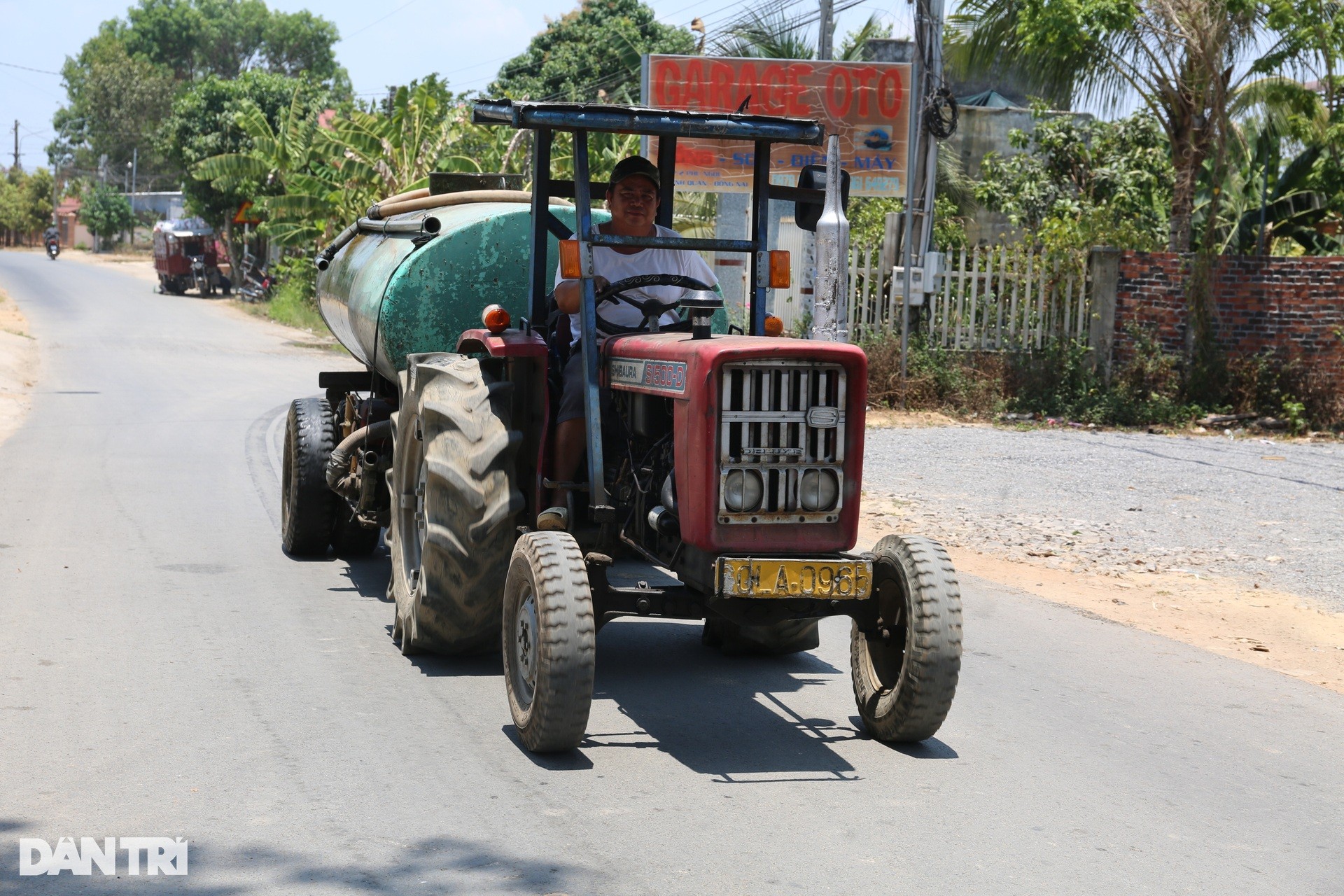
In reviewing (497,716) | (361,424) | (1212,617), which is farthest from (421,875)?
(1212,617)

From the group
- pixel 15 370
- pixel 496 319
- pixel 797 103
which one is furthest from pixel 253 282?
pixel 496 319

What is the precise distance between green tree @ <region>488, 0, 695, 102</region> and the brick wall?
1024 inches

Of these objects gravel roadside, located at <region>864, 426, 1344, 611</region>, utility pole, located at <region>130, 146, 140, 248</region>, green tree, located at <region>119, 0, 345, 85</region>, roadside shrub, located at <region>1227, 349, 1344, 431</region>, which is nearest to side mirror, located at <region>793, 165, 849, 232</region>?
gravel roadside, located at <region>864, 426, 1344, 611</region>

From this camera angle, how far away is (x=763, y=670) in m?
7.00

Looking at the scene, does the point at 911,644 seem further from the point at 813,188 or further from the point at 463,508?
the point at 813,188

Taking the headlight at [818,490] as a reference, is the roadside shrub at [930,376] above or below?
below

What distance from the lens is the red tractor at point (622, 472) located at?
213 inches

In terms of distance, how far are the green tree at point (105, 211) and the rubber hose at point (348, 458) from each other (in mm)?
79120

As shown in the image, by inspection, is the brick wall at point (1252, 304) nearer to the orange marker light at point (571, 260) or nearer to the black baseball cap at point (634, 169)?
the black baseball cap at point (634, 169)

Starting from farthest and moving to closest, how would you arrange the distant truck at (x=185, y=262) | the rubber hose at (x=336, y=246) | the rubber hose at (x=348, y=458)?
the distant truck at (x=185, y=262) → the rubber hose at (x=336, y=246) → the rubber hose at (x=348, y=458)

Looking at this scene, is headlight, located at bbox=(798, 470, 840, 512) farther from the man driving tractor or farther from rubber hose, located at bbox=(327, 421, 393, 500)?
rubber hose, located at bbox=(327, 421, 393, 500)

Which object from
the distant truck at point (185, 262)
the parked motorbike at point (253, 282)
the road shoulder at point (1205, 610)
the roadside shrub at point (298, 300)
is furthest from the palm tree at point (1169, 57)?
the distant truck at point (185, 262)

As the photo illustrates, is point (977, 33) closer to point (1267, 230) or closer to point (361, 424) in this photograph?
point (1267, 230)

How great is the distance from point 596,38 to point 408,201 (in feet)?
130
